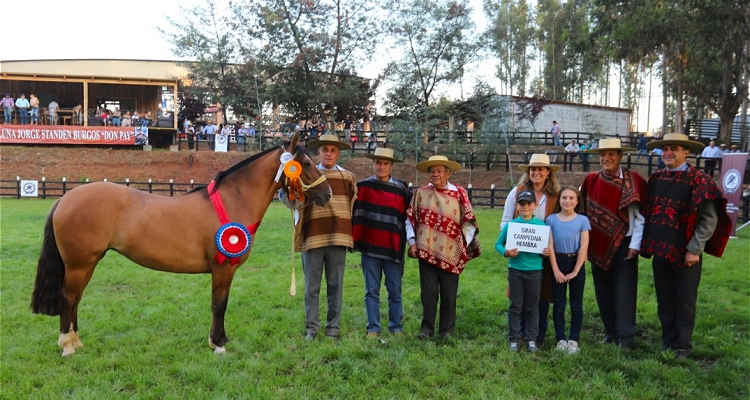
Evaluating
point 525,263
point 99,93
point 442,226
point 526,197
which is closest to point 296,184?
point 442,226

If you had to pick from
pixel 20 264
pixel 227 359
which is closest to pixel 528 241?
pixel 227 359

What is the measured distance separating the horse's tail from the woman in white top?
4332mm

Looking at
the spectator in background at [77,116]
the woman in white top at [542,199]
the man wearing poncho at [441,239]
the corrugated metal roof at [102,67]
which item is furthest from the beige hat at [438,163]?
the corrugated metal roof at [102,67]

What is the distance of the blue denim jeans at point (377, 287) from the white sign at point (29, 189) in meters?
21.5

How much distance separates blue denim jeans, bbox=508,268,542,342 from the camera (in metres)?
5.12

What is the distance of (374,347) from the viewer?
521cm

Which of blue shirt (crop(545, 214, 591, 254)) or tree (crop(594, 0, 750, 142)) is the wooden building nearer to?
tree (crop(594, 0, 750, 142))

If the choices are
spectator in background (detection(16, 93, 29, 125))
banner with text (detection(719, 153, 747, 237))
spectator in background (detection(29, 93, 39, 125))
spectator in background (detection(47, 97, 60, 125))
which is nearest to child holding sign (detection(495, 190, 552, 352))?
banner with text (detection(719, 153, 747, 237))

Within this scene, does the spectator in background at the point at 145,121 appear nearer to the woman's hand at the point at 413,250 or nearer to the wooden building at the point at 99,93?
the wooden building at the point at 99,93

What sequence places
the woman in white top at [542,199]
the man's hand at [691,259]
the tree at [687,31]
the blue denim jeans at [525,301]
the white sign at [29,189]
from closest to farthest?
1. the man's hand at [691,259]
2. the blue denim jeans at [525,301]
3. the woman in white top at [542,199]
4. the tree at [687,31]
5. the white sign at [29,189]

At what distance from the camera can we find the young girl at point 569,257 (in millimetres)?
→ 5062

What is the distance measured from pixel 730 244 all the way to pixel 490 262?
233 inches

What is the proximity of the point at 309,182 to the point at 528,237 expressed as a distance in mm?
2142

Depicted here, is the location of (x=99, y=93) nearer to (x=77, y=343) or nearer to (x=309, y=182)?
(x=77, y=343)
